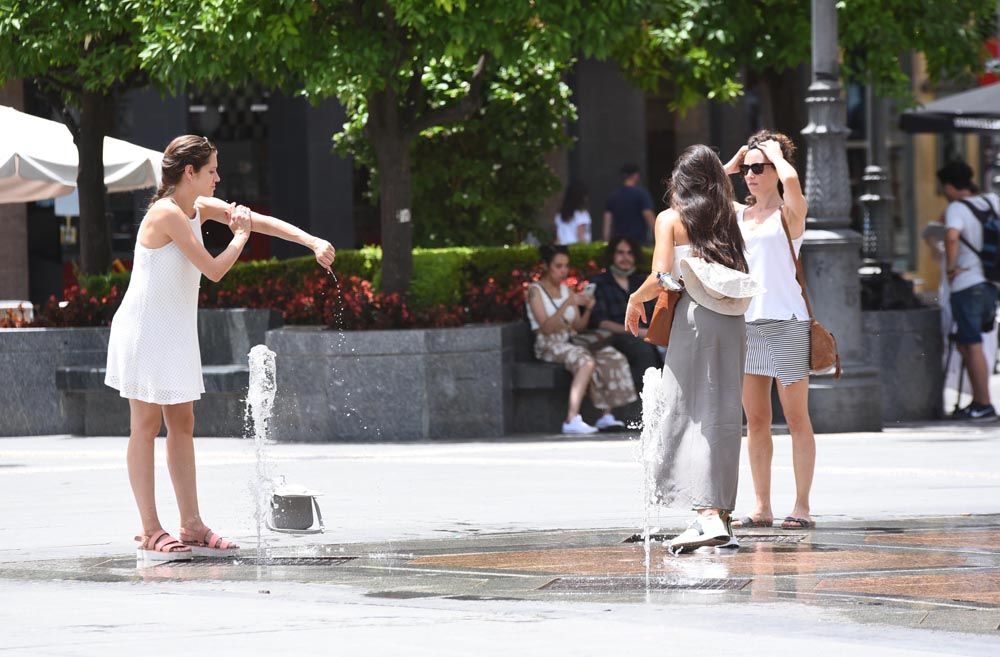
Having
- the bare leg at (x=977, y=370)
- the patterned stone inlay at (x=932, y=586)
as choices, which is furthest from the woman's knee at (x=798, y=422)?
the bare leg at (x=977, y=370)

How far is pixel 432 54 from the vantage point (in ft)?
41.8

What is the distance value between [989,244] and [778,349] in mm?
6173

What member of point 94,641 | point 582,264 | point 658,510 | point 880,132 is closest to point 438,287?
point 582,264

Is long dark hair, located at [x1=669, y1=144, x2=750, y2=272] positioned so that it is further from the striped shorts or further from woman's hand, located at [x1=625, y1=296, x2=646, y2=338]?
the striped shorts

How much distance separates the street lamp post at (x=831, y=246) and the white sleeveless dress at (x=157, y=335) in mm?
6182

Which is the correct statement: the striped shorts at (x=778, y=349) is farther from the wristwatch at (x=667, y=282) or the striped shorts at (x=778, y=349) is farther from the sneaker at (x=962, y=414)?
the sneaker at (x=962, y=414)

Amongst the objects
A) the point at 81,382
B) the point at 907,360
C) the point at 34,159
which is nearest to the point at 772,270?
the point at 907,360

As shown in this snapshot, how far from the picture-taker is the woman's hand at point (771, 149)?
8.15 meters

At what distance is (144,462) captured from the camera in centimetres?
749

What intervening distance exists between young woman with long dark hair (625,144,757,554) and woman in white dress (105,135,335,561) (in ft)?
4.81

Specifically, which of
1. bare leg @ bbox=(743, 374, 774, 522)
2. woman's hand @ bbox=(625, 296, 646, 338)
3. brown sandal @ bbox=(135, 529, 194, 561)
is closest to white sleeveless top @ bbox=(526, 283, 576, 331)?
bare leg @ bbox=(743, 374, 774, 522)

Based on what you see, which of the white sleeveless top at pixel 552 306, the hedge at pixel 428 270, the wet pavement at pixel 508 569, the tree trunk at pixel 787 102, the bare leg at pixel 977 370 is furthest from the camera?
the tree trunk at pixel 787 102

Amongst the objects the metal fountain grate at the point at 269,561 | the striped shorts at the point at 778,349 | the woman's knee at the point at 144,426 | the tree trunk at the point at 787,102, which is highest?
the tree trunk at the point at 787,102

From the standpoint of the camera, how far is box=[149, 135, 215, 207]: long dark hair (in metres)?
7.59
